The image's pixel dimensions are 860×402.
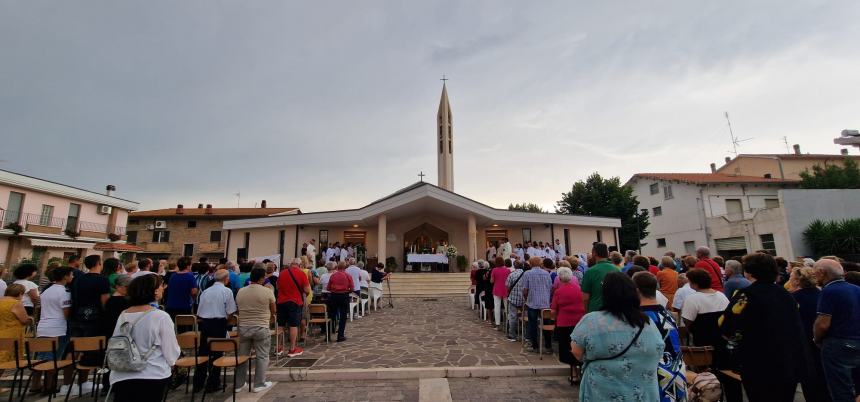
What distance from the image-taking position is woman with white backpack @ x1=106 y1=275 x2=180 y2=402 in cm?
275

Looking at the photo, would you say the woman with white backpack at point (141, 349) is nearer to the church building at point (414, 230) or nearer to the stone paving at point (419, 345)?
the stone paving at point (419, 345)

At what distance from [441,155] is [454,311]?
1752 centimetres

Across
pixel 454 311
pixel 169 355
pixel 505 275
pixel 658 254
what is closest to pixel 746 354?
pixel 169 355

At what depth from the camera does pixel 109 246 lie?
1022 inches

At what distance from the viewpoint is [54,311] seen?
479 centimetres

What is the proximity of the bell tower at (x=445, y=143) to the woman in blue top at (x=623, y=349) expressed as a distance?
24.1 metres

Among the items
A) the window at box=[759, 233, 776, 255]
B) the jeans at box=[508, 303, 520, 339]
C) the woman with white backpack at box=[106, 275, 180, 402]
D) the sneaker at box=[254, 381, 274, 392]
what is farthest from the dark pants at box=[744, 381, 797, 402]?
the window at box=[759, 233, 776, 255]

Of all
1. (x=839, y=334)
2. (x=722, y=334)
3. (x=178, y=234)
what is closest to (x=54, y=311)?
(x=722, y=334)

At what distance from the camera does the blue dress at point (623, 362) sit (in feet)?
7.02

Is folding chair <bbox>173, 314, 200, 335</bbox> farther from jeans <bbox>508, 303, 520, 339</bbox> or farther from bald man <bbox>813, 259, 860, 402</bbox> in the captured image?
bald man <bbox>813, 259, 860, 402</bbox>

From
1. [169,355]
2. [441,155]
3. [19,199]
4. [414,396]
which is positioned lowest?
[414,396]

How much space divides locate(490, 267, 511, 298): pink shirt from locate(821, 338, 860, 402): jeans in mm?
5274

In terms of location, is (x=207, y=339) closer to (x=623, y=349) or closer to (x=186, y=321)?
(x=186, y=321)

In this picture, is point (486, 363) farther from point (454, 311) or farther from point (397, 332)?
point (454, 311)
